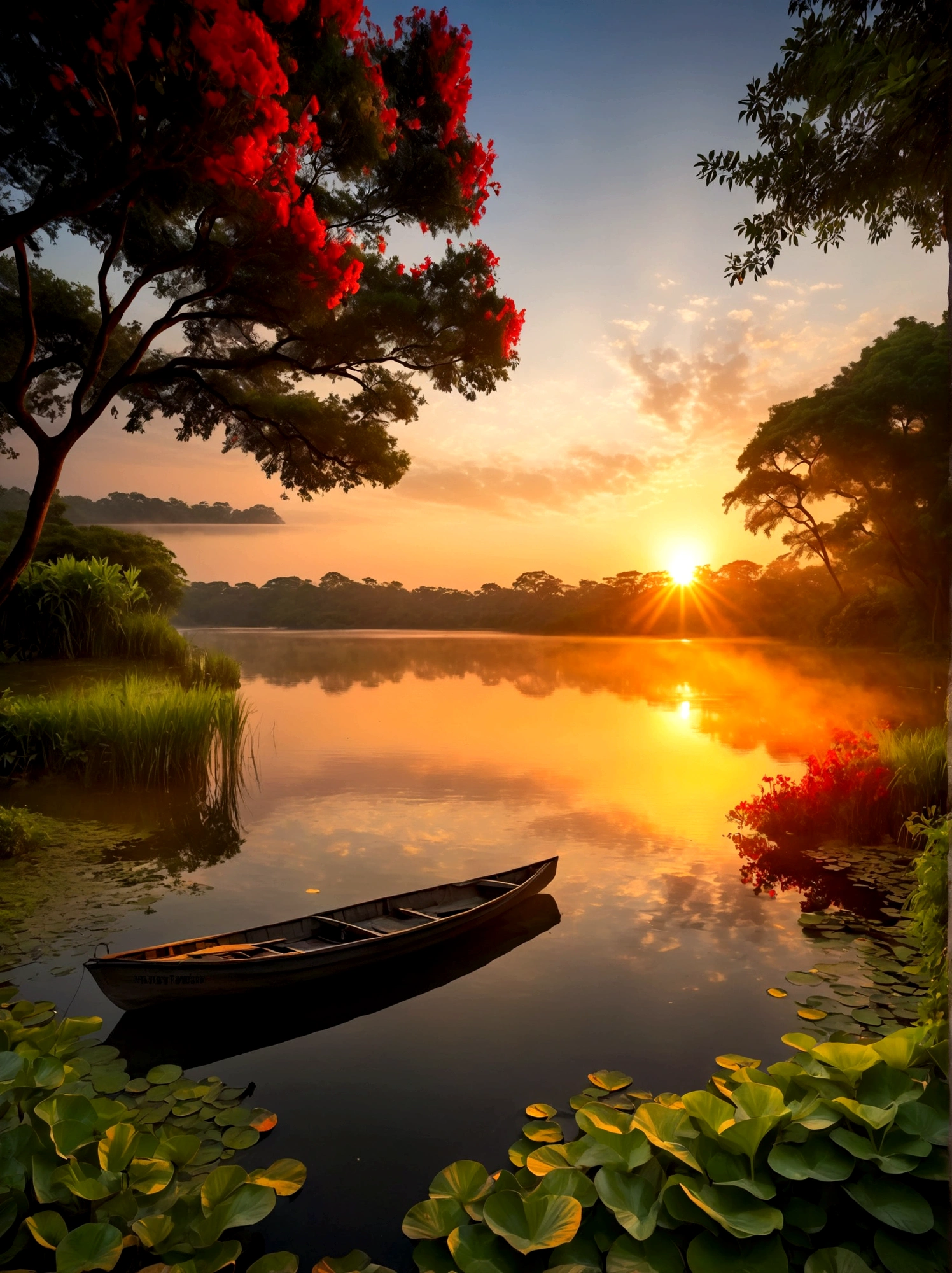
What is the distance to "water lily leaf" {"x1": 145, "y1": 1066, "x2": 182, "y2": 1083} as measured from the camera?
414cm

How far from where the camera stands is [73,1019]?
4297 mm

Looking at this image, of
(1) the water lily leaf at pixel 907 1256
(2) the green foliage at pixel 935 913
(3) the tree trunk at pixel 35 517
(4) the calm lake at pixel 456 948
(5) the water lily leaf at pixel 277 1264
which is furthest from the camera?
(3) the tree trunk at pixel 35 517

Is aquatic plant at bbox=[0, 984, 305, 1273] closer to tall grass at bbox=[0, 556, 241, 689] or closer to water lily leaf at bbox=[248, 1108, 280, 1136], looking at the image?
water lily leaf at bbox=[248, 1108, 280, 1136]

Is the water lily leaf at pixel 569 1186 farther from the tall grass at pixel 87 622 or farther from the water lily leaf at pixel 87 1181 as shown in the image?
the tall grass at pixel 87 622

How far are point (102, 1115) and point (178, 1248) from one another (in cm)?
71

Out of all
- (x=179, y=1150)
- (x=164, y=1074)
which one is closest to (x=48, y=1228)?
(x=179, y=1150)

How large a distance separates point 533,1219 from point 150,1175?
4.97ft

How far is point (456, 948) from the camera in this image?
6.12 m

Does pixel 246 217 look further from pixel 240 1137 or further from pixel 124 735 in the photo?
pixel 240 1137

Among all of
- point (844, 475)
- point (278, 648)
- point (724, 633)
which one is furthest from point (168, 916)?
point (724, 633)

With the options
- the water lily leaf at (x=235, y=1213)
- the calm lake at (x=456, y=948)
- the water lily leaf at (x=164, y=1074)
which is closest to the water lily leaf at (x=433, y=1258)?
the calm lake at (x=456, y=948)

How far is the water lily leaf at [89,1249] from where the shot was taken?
249 centimetres

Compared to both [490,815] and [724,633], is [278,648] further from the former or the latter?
[490,815]

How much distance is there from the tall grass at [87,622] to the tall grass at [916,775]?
32.6 feet
